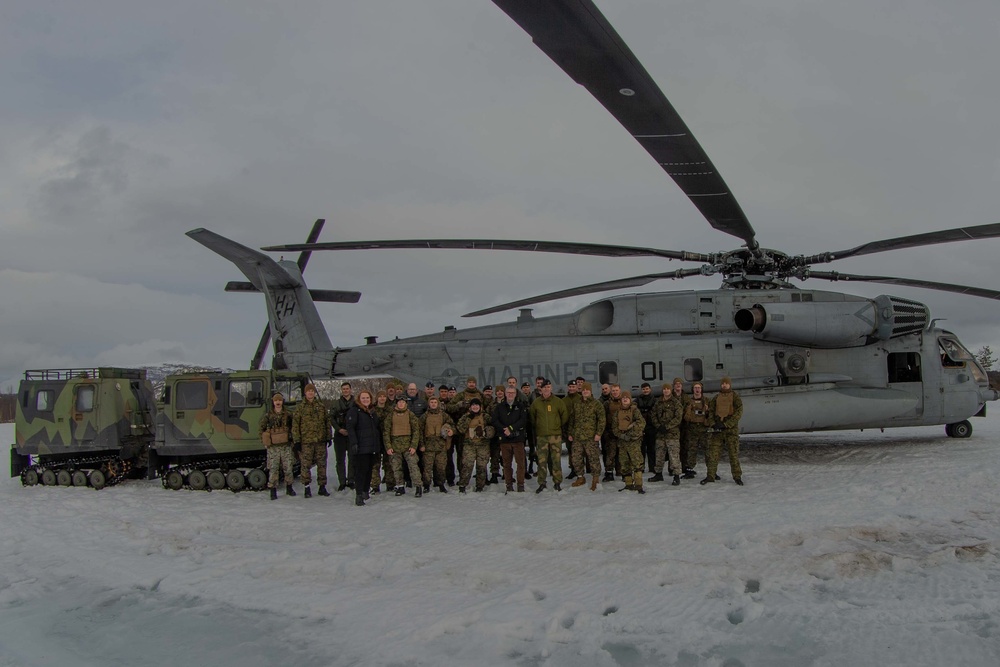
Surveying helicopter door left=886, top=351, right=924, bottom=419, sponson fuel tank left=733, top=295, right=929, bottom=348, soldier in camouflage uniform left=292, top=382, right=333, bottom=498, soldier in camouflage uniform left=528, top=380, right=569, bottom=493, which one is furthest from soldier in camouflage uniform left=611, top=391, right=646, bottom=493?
helicopter door left=886, top=351, right=924, bottom=419

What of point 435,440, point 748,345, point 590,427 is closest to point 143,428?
point 435,440

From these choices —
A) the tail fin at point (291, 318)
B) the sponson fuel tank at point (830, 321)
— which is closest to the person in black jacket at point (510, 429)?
the sponson fuel tank at point (830, 321)

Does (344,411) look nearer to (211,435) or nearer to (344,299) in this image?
(211,435)

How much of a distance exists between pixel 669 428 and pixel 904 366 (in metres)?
6.00

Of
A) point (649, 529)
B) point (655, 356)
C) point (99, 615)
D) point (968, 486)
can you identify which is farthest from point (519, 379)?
point (99, 615)

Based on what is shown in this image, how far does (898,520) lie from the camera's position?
638 cm

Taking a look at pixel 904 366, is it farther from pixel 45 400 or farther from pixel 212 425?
pixel 45 400

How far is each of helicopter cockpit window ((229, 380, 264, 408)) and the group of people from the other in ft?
2.39

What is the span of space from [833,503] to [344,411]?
640 centimetres

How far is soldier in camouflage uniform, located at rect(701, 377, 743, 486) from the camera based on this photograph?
8.81m

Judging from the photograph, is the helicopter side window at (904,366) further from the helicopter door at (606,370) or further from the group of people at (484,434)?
the helicopter door at (606,370)

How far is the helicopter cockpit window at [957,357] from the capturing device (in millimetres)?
12078

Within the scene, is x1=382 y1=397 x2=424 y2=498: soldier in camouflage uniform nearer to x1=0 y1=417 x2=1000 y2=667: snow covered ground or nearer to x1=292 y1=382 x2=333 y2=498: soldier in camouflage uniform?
x1=0 y1=417 x2=1000 y2=667: snow covered ground

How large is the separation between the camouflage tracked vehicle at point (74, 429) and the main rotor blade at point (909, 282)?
1189 centimetres
